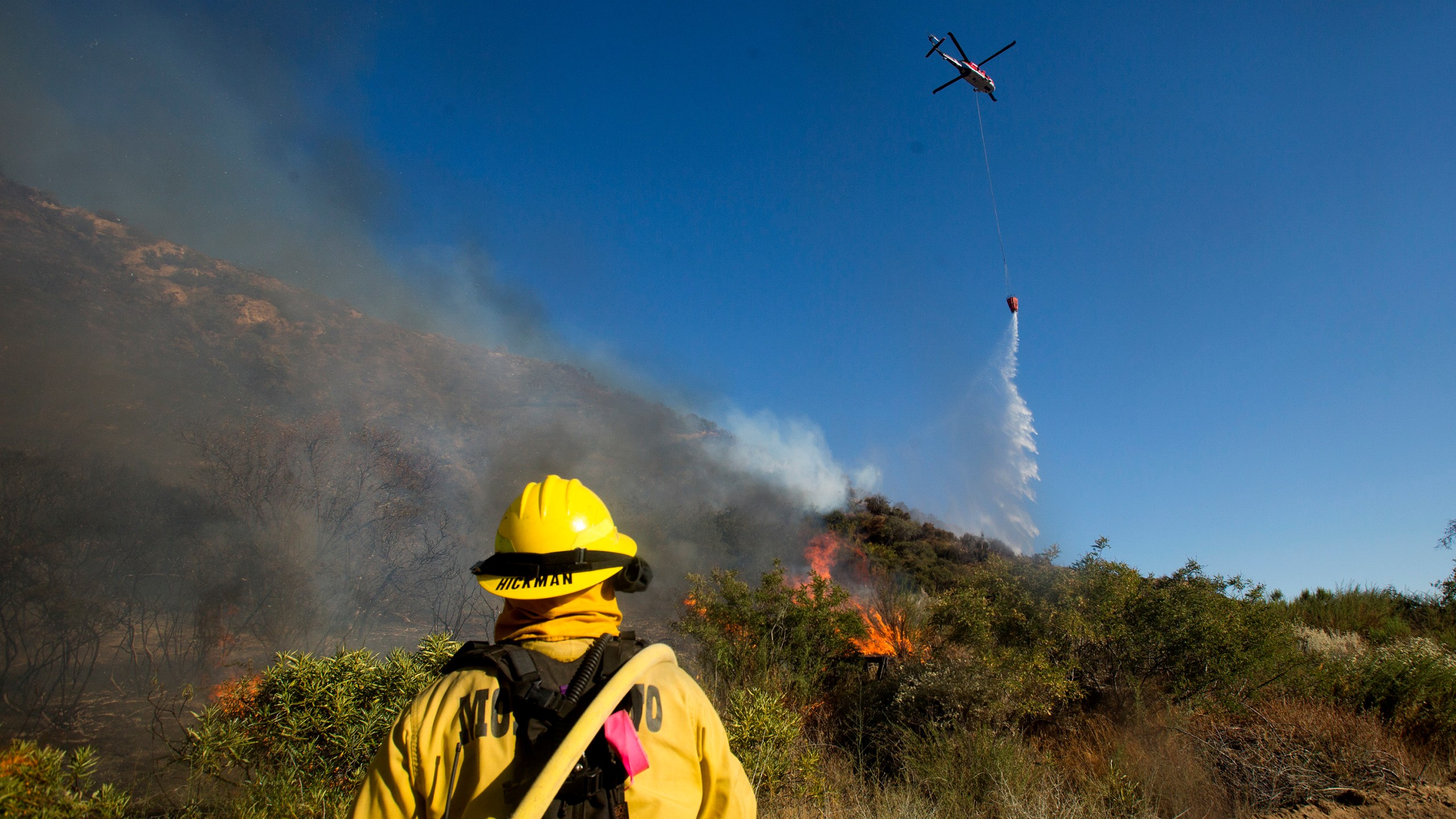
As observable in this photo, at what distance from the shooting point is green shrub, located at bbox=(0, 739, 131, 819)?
3.29 m

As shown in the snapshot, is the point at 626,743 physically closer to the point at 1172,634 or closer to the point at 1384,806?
the point at 1384,806

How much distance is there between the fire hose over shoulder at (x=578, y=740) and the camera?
138cm

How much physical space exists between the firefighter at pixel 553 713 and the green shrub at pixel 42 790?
3.15m

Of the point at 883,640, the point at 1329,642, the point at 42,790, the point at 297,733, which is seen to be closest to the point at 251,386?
the point at 297,733

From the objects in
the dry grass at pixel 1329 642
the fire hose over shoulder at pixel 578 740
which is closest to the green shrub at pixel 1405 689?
the dry grass at pixel 1329 642

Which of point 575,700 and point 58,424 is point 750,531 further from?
point 575,700

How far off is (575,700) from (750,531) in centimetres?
2610

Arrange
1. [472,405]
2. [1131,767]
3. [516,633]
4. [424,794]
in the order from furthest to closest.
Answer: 1. [472,405]
2. [1131,767]
3. [516,633]
4. [424,794]

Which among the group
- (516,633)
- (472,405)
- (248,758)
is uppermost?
(472,405)

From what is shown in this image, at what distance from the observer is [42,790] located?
3.42 m

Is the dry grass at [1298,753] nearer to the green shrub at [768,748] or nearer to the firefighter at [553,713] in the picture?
the green shrub at [768,748]

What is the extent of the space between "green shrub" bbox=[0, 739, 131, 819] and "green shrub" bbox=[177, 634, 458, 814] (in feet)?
2.53

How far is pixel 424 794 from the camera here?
178cm

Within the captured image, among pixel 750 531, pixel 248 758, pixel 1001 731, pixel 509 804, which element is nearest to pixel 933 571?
pixel 750 531
